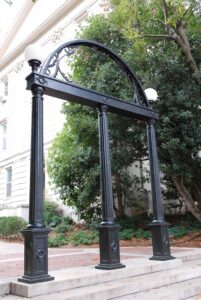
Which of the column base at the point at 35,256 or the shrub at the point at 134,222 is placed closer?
the column base at the point at 35,256

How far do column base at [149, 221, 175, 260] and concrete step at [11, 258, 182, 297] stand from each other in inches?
7.9

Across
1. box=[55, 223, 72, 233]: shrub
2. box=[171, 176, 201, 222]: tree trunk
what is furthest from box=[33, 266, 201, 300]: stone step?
box=[55, 223, 72, 233]: shrub

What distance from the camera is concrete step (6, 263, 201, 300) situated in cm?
410

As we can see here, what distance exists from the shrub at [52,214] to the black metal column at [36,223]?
1089 cm

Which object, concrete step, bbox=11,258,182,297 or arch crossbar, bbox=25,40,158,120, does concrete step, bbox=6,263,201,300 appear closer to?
concrete step, bbox=11,258,182,297

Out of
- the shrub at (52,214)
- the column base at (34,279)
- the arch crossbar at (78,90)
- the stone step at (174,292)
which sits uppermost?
the arch crossbar at (78,90)

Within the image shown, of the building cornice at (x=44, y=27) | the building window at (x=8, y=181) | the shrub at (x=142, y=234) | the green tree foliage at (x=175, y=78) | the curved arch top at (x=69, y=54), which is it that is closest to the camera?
the curved arch top at (x=69, y=54)

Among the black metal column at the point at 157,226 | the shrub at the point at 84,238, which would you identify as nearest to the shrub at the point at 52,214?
the shrub at the point at 84,238

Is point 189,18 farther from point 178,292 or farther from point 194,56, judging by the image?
point 178,292

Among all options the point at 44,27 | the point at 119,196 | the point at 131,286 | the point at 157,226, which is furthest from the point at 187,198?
the point at 44,27

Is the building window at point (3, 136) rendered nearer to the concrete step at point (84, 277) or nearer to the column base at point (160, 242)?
the column base at point (160, 242)

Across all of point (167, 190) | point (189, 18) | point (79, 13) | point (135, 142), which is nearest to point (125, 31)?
point (189, 18)

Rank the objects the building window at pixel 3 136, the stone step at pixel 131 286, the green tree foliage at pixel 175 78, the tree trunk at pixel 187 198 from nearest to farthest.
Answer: the stone step at pixel 131 286 → the green tree foliage at pixel 175 78 → the tree trunk at pixel 187 198 → the building window at pixel 3 136

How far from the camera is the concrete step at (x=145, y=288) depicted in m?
4.10
